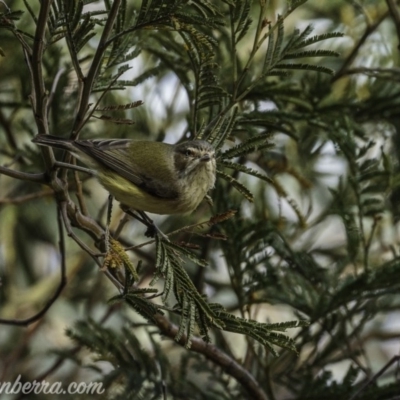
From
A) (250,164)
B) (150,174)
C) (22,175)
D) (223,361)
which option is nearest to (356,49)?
(250,164)

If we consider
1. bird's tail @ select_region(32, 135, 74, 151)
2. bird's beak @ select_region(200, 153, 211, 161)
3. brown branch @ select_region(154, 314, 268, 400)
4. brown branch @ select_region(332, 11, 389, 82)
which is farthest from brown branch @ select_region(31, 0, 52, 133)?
brown branch @ select_region(332, 11, 389, 82)

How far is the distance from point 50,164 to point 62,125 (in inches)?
51.4

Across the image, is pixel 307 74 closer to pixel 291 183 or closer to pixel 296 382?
pixel 296 382

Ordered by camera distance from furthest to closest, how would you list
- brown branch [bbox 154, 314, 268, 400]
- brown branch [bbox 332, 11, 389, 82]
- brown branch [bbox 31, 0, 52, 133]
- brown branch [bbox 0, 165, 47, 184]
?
brown branch [bbox 332, 11, 389, 82]
brown branch [bbox 154, 314, 268, 400]
brown branch [bbox 0, 165, 47, 184]
brown branch [bbox 31, 0, 52, 133]

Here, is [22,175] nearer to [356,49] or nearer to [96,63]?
[96,63]

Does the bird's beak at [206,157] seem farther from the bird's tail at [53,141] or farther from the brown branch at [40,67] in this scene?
the brown branch at [40,67]

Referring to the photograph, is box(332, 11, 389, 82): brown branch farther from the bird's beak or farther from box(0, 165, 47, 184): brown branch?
box(0, 165, 47, 184): brown branch

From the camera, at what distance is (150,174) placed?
2.73 meters

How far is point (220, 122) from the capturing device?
97.3 inches

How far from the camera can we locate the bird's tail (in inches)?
80.4

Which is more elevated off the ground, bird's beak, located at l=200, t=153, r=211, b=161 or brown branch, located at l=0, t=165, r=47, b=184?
brown branch, located at l=0, t=165, r=47, b=184

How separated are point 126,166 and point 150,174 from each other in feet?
0.31

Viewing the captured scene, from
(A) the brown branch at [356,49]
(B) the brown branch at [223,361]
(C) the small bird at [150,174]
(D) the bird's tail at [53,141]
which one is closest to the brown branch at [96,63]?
(D) the bird's tail at [53,141]

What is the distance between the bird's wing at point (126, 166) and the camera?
262cm
